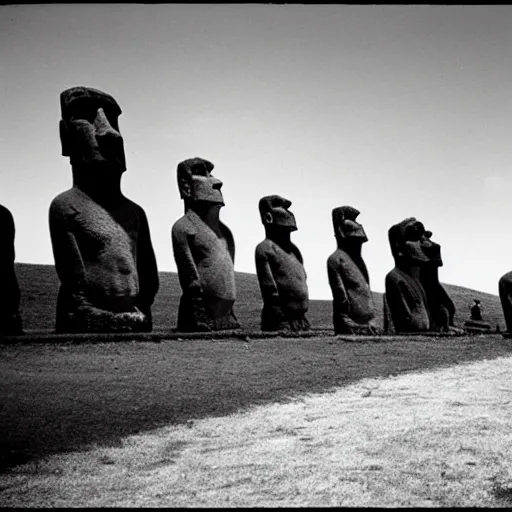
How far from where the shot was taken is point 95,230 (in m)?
9.02

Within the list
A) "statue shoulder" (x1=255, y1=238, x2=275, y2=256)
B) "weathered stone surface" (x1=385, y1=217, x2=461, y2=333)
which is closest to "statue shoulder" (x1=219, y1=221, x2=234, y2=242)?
"statue shoulder" (x1=255, y1=238, x2=275, y2=256)

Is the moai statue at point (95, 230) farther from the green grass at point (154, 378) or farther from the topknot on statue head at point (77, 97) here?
the green grass at point (154, 378)

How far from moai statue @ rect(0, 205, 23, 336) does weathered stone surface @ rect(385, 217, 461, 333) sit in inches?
341

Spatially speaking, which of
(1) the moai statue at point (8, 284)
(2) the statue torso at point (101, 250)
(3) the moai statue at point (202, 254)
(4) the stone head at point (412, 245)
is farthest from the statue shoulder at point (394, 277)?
(1) the moai statue at point (8, 284)

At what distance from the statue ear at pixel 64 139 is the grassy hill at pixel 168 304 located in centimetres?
403

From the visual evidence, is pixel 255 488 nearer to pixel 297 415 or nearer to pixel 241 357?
pixel 297 415

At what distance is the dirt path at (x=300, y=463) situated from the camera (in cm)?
333

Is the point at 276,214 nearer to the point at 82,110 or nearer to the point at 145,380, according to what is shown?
the point at 82,110

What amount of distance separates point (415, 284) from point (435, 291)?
108 centimetres

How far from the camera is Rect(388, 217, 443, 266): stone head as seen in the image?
15.5 metres

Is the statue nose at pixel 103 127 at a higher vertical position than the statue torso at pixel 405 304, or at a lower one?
higher

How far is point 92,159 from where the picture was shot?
9094 millimetres

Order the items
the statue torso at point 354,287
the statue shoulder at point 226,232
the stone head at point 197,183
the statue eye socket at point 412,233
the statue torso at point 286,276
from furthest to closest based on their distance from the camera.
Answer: the statue eye socket at point 412,233, the statue torso at point 354,287, the statue torso at point 286,276, the statue shoulder at point 226,232, the stone head at point 197,183

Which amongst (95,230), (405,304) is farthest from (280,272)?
(95,230)
